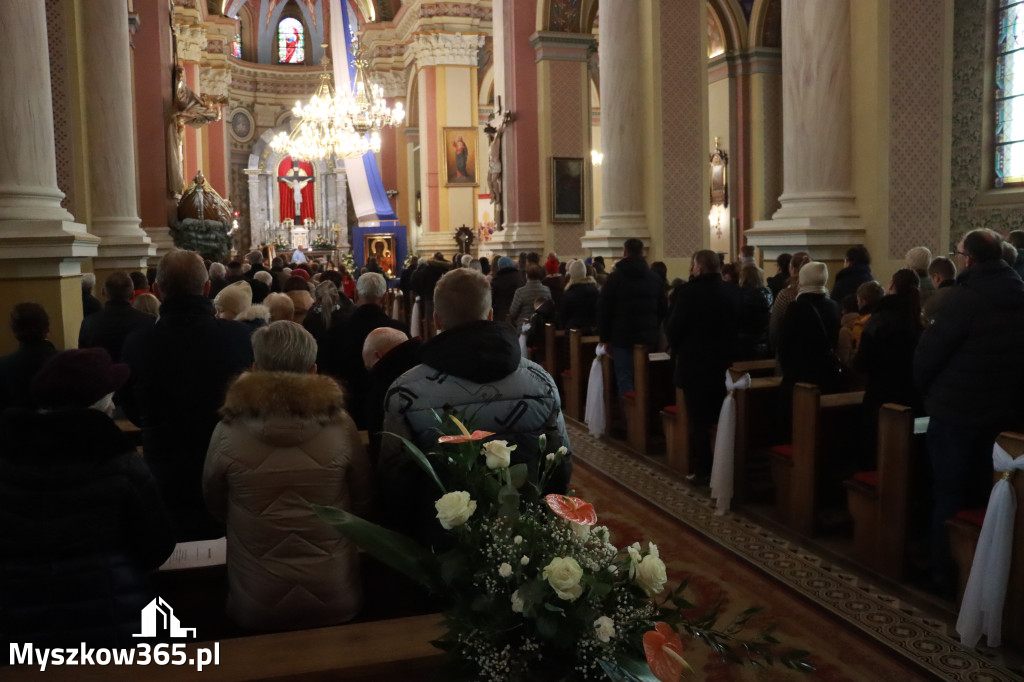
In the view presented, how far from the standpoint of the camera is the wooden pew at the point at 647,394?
672cm

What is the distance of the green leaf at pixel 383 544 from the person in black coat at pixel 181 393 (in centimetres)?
186

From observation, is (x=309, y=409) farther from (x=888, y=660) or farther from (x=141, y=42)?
(x=141, y=42)

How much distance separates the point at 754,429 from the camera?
551 cm

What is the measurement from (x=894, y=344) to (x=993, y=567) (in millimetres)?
1334

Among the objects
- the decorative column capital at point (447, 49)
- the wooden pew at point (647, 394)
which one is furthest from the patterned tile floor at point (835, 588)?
the decorative column capital at point (447, 49)

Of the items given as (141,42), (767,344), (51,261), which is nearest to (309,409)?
(51,261)

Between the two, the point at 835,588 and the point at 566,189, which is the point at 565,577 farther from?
the point at 566,189

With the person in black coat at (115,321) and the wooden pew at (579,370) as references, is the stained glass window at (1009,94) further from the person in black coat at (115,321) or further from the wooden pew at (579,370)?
the person in black coat at (115,321)

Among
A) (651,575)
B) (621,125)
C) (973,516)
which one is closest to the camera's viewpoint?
(651,575)

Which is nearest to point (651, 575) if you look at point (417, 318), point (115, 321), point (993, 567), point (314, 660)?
point (314, 660)

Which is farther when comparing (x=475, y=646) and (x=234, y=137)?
(x=234, y=137)

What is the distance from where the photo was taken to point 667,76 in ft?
35.2

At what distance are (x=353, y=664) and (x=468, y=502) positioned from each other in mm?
619

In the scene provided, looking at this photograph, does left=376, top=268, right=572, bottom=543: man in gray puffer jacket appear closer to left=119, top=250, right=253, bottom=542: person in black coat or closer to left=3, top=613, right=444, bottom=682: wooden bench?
left=3, top=613, right=444, bottom=682: wooden bench
